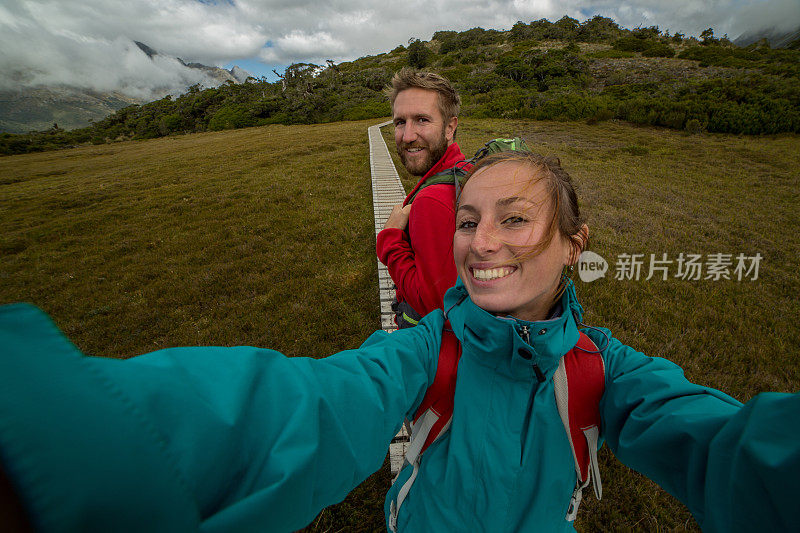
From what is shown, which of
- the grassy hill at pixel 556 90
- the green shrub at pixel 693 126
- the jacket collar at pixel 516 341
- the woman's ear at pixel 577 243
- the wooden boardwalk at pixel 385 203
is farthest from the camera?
the grassy hill at pixel 556 90

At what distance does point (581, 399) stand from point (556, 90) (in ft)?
104

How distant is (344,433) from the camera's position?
910 millimetres

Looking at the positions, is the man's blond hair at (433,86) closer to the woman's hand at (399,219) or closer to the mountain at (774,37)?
the woman's hand at (399,219)

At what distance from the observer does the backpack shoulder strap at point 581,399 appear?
4.10 ft

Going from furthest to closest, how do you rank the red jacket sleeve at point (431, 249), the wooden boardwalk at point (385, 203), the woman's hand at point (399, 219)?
the wooden boardwalk at point (385, 203)
the woman's hand at point (399, 219)
the red jacket sleeve at point (431, 249)

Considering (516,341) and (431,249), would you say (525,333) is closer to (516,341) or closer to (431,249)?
(516,341)

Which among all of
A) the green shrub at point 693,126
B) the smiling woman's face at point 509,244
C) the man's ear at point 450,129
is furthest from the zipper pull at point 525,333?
the green shrub at point 693,126

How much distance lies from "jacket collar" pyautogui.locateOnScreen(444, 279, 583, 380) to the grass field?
7.33 feet

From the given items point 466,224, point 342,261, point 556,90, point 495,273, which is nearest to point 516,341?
point 495,273

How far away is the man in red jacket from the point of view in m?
1.95

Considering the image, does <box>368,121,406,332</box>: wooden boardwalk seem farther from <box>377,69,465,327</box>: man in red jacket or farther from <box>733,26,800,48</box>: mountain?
<box>733,26,800,48</box>: mountain

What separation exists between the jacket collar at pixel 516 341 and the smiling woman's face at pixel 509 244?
0.42 feet

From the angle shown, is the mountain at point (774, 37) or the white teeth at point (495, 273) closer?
the white teeth at point (495, 273)

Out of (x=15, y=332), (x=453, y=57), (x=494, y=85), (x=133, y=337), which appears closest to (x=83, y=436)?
(x=15, y=332)
